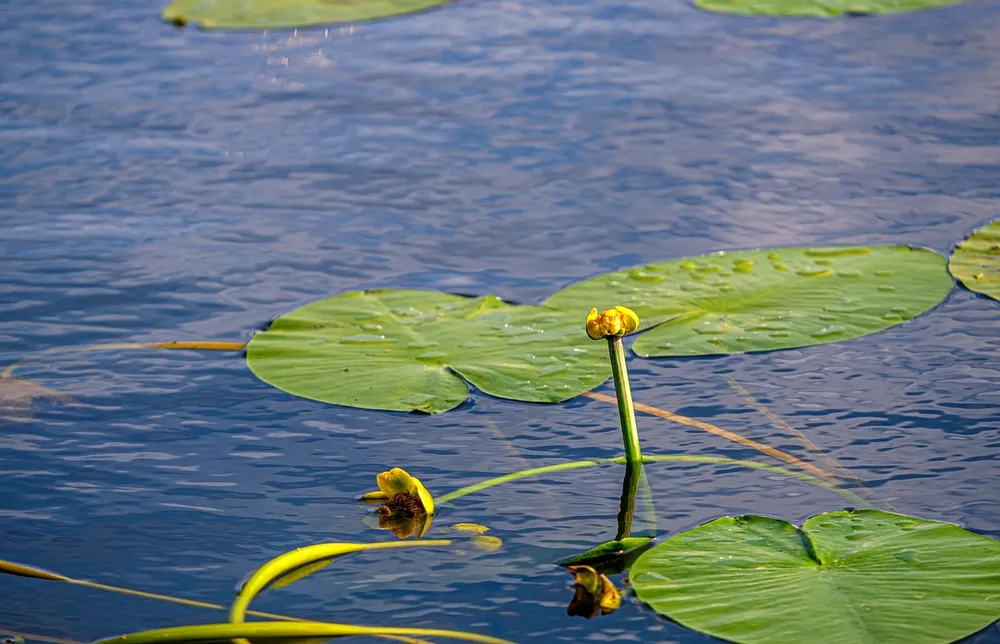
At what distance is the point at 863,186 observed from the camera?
2.92m

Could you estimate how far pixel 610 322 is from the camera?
1643 millimetres

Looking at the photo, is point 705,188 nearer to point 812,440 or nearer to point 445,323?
point 445,323

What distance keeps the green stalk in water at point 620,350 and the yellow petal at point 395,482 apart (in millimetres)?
294

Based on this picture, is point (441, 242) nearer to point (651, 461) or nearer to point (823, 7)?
point (651, 461)

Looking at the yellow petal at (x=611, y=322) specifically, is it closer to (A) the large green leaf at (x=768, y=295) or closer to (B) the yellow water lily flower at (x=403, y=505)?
(B) the yellow water lily flower at (x=403, y=505)

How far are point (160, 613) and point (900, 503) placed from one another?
37.5 inches

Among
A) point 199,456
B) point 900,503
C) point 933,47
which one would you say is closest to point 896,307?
point 900,503

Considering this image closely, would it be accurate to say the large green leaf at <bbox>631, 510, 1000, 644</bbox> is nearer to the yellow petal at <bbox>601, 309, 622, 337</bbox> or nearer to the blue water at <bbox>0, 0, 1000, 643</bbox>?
the blue water at <bbox>0, 0, 1000, 643</bbox>

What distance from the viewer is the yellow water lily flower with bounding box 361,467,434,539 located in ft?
5.65

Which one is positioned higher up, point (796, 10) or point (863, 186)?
point (796, 10)

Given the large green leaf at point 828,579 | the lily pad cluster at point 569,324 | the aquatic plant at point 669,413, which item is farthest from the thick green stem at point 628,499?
the lily pad cluster at point 569,324

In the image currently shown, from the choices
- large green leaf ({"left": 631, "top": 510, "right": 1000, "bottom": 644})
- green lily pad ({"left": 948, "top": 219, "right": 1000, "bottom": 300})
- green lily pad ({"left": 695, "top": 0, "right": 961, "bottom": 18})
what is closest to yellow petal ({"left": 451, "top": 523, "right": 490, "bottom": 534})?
large green leaf ({"left": 631, "top": 510, "right": 1000, "bottom": 644})

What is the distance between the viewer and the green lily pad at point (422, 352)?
205 centimetres

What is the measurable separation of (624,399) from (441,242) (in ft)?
3.64
